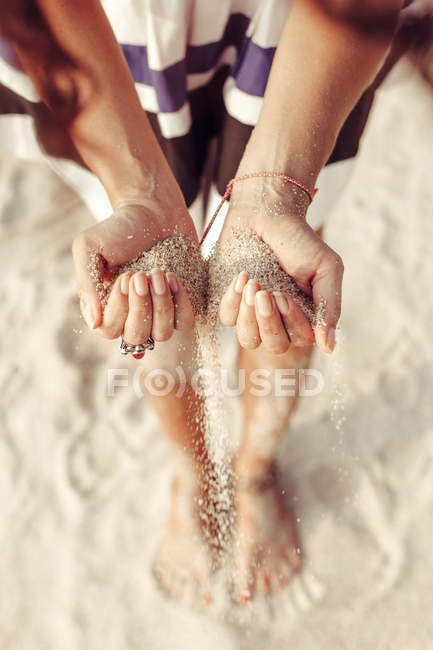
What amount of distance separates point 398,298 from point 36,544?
0.98 meters

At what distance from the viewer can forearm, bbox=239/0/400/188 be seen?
0.77m

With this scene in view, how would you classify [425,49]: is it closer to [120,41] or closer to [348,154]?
[348,154]

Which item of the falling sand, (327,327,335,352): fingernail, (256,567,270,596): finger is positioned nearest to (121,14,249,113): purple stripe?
the falling sand

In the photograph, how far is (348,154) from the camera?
0.92 metres

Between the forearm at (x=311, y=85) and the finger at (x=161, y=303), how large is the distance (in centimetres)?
28

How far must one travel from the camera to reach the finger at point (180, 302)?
0.68 m

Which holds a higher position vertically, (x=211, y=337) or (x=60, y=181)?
(x=211, y=337)

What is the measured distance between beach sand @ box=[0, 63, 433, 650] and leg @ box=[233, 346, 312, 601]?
0.03 meters

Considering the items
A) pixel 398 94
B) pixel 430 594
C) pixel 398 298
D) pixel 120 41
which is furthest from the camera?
pixel 398 94

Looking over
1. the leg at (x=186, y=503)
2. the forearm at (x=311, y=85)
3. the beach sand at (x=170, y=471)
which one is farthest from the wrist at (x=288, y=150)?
the beach sand at (x=170, y=471)

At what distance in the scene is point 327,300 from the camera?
0.68 m

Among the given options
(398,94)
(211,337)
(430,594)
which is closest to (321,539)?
(430,594)

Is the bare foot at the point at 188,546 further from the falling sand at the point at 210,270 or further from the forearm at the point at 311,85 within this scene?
the forearm at the point at 311,85

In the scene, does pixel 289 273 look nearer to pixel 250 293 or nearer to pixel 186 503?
pixel 250 293
